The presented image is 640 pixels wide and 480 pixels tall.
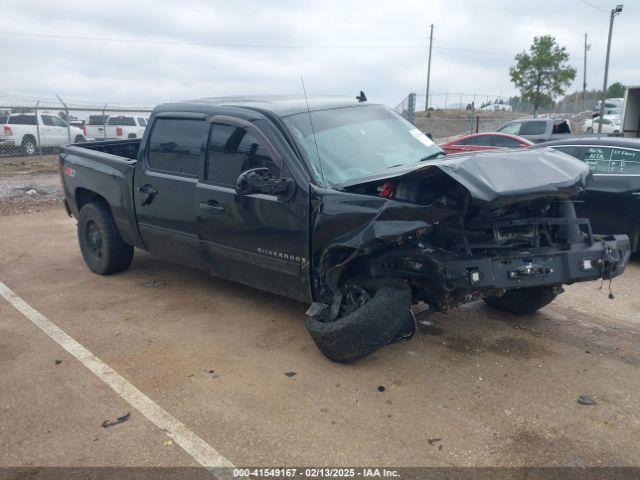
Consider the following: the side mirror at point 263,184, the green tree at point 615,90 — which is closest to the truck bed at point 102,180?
the side mirror at point 263,184

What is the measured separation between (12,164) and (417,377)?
56.7 feet

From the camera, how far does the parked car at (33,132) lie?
784 inches

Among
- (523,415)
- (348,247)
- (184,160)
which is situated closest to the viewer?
(523,415)

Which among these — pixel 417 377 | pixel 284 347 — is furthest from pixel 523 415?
pixel 284 347

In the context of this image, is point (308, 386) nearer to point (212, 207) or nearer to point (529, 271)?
point (529, 271)

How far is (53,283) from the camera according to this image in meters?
6.29

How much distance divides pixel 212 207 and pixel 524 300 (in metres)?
2.84

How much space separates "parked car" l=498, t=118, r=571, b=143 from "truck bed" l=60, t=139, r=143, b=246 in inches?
492

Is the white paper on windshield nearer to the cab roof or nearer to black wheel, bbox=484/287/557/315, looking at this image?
the cab roof

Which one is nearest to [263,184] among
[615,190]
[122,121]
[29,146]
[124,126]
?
[615,190]

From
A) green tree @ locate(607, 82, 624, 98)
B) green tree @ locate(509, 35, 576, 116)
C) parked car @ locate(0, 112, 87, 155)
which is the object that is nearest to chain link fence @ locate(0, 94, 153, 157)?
parked car @ locate(0, 112, 87, 155)

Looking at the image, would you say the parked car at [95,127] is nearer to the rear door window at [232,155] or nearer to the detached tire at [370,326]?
the rear door window at [232,155]

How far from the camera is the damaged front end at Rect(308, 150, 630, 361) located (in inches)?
142

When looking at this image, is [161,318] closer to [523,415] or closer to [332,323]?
[332,323]
